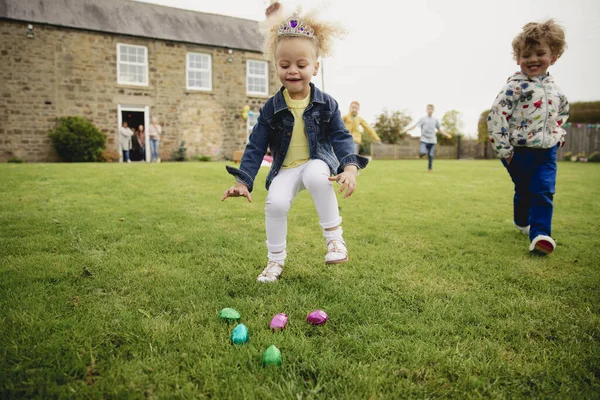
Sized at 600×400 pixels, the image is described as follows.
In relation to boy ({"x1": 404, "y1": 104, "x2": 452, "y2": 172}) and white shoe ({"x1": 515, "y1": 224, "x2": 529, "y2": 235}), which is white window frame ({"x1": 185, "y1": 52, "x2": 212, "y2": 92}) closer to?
boy ({"x1": 404, "y1": 104, "x2": 452, "y2": 172})

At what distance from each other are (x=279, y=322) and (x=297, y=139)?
142 centimetres

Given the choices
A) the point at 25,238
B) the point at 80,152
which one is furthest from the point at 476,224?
the point at 80,152

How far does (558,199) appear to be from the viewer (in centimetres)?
654

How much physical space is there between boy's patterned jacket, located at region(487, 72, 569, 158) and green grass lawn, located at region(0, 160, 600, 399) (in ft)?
3.25

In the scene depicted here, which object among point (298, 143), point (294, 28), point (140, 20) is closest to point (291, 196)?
point (298, 143)

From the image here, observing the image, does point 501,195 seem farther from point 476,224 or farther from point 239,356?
point 239,356

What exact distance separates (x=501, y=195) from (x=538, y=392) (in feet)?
20.5

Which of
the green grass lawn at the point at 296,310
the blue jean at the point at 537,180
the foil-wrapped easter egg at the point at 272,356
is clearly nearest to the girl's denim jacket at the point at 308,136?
the green grass lawn at the point at 296,310

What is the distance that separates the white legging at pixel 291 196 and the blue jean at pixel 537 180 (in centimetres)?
199

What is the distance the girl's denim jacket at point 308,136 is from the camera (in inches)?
110

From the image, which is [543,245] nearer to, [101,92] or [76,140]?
[76,140]

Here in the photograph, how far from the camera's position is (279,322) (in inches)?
Answer: 76.5

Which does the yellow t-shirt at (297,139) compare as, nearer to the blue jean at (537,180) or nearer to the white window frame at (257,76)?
the blue jean at (537,180)

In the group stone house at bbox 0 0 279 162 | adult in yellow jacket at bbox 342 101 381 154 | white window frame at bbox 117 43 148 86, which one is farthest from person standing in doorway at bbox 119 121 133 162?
adult in yellow jacket at bbox 342 101 381 154
